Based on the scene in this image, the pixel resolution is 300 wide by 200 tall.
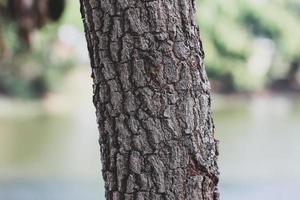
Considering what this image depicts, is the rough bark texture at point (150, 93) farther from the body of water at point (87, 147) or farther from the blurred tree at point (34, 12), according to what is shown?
the body of water at point (87, 147)

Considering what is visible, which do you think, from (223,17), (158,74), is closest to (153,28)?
(158,74)

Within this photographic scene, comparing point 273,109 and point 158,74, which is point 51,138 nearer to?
point 273,109

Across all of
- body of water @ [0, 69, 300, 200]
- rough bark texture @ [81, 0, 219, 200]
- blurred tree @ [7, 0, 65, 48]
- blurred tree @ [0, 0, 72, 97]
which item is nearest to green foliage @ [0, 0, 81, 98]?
blurred tree @ [0, 0, 72, 97]

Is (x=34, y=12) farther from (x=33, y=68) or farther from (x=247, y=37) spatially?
(x=247, y=37)

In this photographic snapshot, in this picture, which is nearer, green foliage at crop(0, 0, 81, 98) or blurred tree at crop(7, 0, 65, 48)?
blurred tree at crop(7, 0, 65, 48)

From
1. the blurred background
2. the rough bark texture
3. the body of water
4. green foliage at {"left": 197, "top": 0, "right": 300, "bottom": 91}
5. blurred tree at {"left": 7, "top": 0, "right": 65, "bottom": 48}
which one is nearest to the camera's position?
the rough bark texture

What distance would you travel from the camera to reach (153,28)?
1.02 m

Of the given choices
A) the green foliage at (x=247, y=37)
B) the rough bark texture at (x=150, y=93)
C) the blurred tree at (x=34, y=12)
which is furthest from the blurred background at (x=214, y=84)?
the rough bark texture at (x=150, y=93)

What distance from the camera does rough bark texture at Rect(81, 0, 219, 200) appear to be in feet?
3.35

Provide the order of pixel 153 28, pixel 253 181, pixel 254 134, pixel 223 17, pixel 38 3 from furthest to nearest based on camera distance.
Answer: pixel 223 17, pixel 254 134, pixel 253 181, pixel 38 3, pixel 153 28

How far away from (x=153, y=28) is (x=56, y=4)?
3395 millimetres

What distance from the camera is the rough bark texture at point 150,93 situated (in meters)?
1.02

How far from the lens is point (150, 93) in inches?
40.4

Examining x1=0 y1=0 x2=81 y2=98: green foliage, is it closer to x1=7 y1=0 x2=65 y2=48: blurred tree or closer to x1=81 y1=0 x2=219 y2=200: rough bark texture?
x1=7 y1=0 x2=65 y2=48: blurred tree
